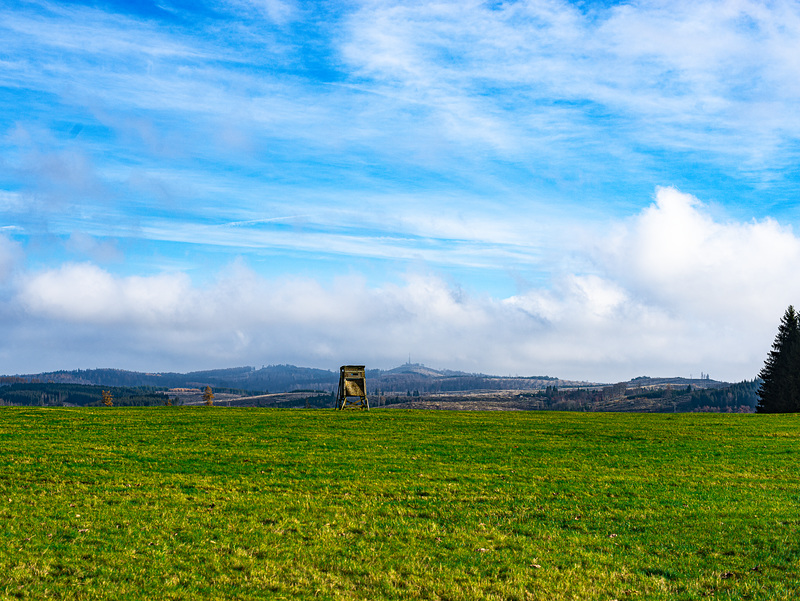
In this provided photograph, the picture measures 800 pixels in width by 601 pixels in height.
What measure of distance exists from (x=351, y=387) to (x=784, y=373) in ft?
204

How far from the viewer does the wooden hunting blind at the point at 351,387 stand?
44719 millimetres

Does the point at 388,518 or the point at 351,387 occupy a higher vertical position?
the point at 351,387

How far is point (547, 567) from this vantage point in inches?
434

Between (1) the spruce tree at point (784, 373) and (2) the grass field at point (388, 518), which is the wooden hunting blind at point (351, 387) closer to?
(2) the grass field at point (388, 518)

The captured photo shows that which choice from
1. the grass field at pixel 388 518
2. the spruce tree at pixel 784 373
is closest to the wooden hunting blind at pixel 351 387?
the grass field at pixel 388 518

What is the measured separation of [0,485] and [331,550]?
10.7m

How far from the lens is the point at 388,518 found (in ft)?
46.3

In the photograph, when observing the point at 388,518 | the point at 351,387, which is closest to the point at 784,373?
the point at 351,387

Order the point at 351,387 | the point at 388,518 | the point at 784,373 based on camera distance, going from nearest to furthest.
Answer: the point at 388,518 → the point at 351,387 → the point at 784,373

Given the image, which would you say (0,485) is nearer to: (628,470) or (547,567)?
(547,567)

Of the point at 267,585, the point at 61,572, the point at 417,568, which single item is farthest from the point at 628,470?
the point at 61,572

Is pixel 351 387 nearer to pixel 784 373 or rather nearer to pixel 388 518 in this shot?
pixel 388 518

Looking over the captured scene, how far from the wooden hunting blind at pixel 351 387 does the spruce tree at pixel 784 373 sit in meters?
58.0

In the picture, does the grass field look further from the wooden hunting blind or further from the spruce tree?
the spruce tree
